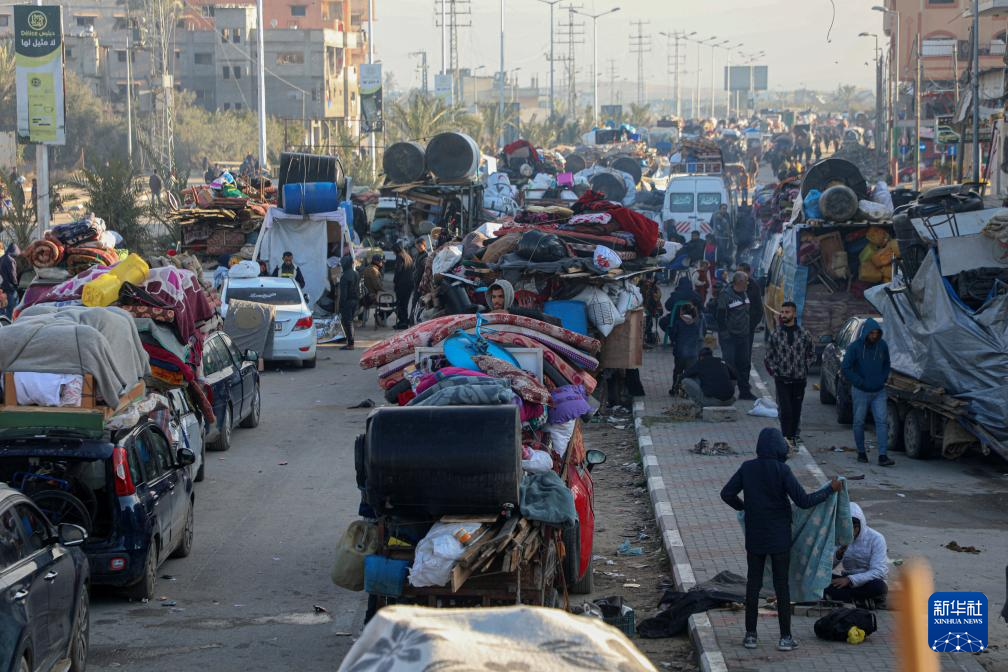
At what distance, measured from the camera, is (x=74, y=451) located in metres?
10.0

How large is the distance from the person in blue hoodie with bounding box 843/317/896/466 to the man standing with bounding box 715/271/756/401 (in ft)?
12.3

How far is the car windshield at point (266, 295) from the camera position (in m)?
23.8

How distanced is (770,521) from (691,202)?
97.6 ft

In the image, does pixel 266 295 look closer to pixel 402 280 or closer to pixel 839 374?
pixel 402 280

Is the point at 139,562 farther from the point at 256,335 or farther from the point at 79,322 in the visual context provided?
the point at 256,335

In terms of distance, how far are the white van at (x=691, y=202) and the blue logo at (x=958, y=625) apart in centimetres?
3233

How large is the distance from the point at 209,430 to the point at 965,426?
27.2 ft

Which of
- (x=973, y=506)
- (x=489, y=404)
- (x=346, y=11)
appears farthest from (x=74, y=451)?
(x=346, y=11)

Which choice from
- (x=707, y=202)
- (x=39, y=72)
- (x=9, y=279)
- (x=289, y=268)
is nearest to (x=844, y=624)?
(x=9, y=279)

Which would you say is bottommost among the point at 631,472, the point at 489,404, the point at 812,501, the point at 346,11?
the point at 631,472

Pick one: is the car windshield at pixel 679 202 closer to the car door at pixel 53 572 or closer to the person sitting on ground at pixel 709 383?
the person sitting on ground at pixel 709 383

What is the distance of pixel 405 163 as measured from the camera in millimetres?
37594

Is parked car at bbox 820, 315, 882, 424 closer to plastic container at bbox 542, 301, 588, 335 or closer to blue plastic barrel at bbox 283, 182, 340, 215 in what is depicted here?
plastic container at bbox 542, 301, 588, 335

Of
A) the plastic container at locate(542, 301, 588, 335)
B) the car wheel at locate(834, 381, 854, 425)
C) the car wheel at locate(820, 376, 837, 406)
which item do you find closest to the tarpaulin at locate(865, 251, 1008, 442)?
the car wheel at locate(834, 381, 854, 425)
